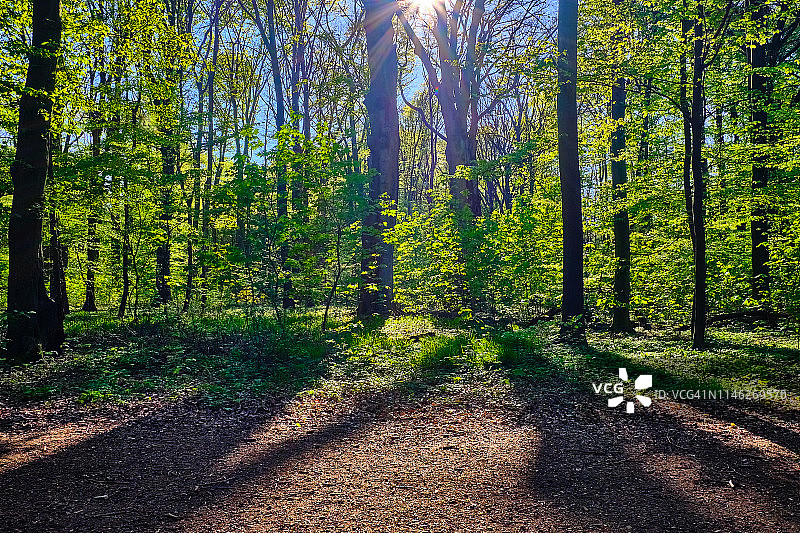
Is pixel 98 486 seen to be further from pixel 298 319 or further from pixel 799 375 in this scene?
pixel 799 375

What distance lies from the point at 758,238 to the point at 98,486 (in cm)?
1212

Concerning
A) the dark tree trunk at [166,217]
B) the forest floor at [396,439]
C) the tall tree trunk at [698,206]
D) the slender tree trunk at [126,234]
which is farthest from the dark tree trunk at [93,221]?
the tall tree trunk at [698,206]

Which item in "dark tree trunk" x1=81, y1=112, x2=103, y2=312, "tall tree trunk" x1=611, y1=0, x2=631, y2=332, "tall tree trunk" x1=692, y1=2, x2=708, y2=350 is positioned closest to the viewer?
"tall tree trunk" x1=692, y1=2, x2=708, y2=350

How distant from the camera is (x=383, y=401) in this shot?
21.0 feet

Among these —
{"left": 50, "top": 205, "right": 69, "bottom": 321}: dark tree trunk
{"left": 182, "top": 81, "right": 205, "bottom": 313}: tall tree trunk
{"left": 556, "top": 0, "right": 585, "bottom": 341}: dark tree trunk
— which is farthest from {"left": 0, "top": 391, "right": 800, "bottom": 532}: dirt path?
{"left": 182, "top": 81, "right": 205, "bottom": 313}: tall tree trunk

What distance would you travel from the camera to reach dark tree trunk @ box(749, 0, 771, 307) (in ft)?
31.7

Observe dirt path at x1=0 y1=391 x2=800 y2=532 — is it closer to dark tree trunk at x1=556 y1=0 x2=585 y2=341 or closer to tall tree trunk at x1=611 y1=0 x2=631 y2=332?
dark tree trunk at x1=556 y1=0 x2=585 y2=341

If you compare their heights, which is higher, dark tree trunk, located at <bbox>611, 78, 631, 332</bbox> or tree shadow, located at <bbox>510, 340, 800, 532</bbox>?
dark tree trunk, located at <bbox>611, 78, 631, 332</bbox>

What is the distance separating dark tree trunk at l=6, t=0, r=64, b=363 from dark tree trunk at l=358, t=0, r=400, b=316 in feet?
22.1

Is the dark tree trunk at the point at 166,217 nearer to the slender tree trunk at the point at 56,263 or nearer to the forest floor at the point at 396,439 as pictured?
the slender tree trunk at the point at 56,263

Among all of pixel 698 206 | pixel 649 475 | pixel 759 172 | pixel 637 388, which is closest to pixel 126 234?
pixel 637 388

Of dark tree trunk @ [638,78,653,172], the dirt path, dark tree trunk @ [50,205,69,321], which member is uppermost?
dark tree trunk @ [638,78,653,172]

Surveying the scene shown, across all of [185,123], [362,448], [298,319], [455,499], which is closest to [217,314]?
[298,319]

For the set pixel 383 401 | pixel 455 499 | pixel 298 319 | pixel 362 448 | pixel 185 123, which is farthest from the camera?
pixel 185 123
